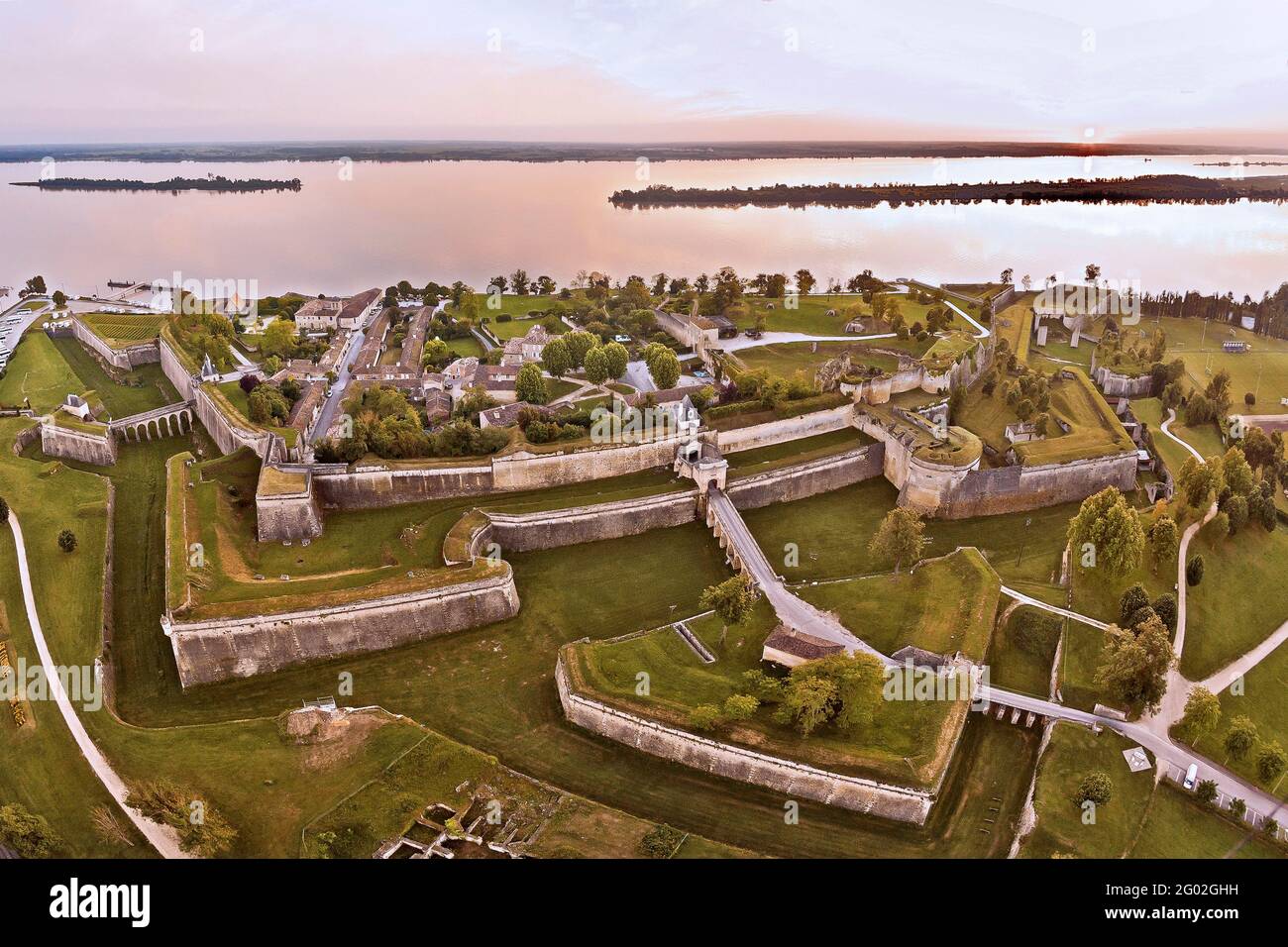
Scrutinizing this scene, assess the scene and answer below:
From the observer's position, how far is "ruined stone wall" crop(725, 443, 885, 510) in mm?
37250

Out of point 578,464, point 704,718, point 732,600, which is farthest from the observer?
point 578,464

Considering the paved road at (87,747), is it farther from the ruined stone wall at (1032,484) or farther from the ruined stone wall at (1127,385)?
the ruined stone wall at (1127,385)

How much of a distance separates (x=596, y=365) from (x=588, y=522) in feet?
44.1

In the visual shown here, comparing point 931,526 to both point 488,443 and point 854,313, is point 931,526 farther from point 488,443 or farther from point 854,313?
point 854,313

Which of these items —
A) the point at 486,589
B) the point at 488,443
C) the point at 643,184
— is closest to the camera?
the point at 486,589

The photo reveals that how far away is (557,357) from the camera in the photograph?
152 feet

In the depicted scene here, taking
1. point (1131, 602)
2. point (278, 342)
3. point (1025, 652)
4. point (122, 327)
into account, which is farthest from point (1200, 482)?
point (122, 327)

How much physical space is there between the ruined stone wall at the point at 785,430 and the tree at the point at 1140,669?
19356mm

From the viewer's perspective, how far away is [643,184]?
147 meters

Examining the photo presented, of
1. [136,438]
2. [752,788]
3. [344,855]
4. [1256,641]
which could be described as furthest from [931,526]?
[136,438]

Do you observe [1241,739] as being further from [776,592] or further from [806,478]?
[806,478]

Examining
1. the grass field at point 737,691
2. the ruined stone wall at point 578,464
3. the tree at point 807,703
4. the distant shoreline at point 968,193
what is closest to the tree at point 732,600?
the grass field at point 737,691

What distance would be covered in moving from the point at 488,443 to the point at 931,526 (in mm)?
20018

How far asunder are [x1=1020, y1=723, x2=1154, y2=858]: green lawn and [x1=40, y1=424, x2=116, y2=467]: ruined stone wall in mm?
41717
